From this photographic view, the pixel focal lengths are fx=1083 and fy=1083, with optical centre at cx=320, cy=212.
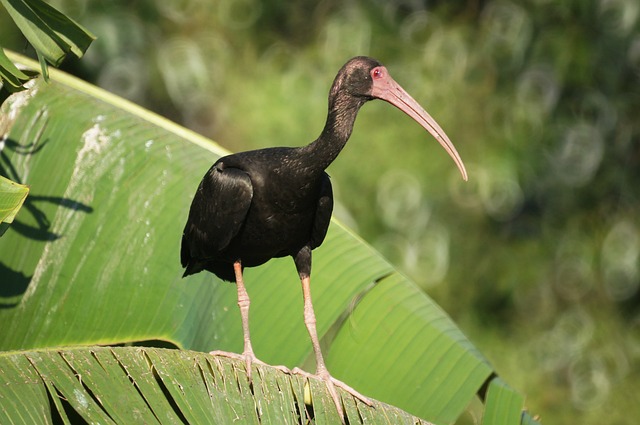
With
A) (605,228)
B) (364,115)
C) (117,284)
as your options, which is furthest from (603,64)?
(117,284)

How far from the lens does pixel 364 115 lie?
884 cm

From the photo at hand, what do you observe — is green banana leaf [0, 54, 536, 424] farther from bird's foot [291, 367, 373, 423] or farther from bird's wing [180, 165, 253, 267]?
bird's foot [291, 367, 373, 423]

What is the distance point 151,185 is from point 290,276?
2.33ft

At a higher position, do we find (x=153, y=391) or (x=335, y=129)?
(x=335, y=129)

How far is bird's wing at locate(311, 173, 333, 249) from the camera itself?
13.9 ft

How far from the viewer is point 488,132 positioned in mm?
9242

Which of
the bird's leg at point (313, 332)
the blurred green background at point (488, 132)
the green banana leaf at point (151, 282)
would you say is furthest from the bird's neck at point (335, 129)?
the blurred green background at point (488, 132)

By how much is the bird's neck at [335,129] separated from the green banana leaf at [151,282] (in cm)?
73

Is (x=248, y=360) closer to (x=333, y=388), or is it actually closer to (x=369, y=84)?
(x=333, y=388)

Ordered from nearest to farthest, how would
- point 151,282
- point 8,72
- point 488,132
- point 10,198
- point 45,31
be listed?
point 10,198, point 8,72, point 45,31, point 151,282, point 488,132

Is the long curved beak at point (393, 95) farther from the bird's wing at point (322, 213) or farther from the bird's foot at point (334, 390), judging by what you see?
the bird's foot at point (334, 390)

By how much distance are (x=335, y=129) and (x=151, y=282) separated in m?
1.02

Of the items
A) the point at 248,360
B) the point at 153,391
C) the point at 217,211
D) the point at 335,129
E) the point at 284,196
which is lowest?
the point at 153,391

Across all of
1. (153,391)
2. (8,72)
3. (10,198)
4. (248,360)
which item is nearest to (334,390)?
(248,360)
